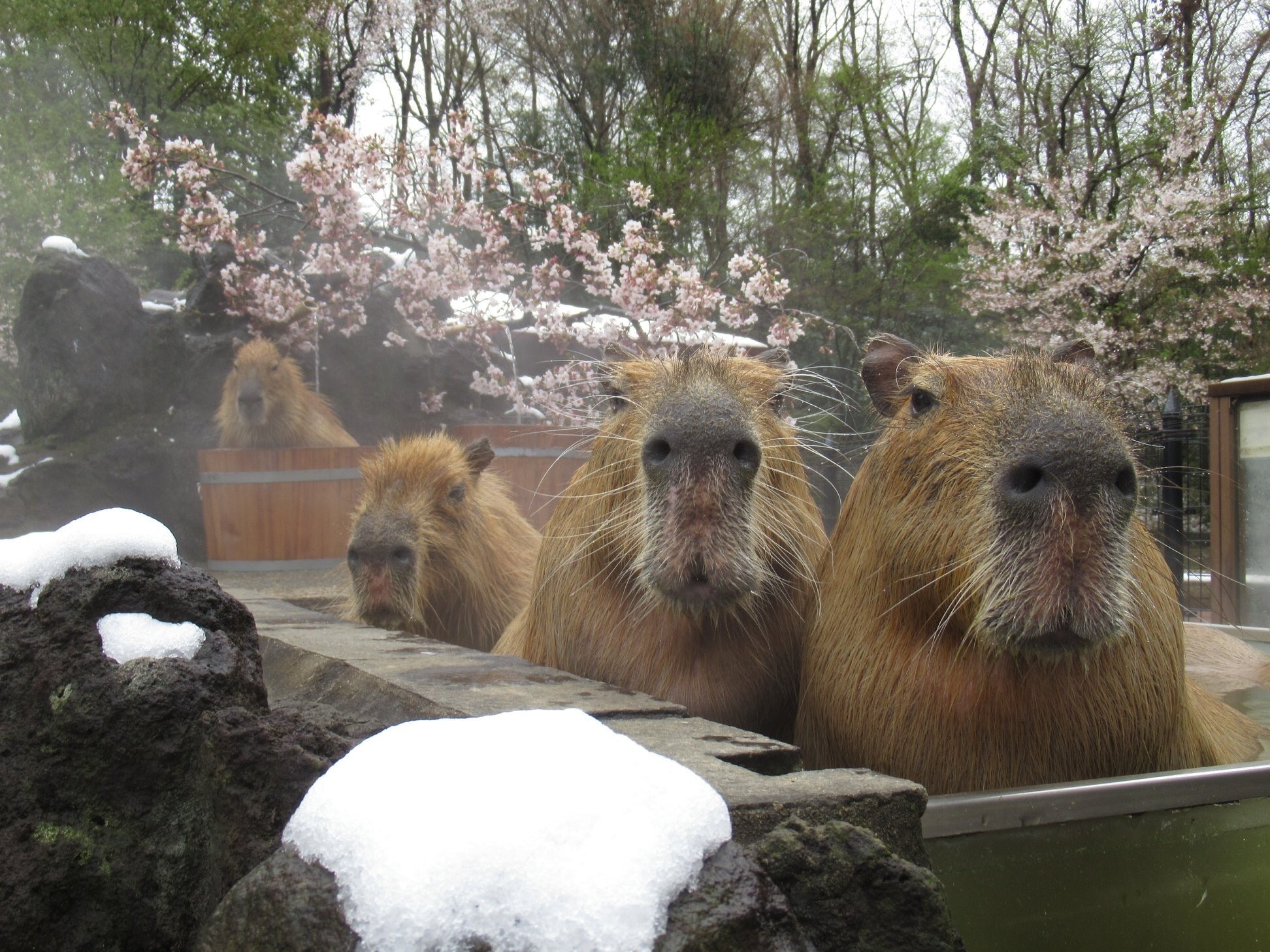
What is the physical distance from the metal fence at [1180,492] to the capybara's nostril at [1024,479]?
29cm

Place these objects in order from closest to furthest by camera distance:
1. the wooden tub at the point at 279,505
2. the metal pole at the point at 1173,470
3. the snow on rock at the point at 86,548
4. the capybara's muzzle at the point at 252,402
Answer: the snow on rock at the point at 86,548 → the metal pole at the point at 1173,470 → the wooden tub at the point at 279,505 → the capybara's muzzle at the point at 252,402

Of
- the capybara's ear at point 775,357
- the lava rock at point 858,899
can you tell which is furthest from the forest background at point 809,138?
the lava rock at point 858,899

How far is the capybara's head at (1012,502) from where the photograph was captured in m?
1.53

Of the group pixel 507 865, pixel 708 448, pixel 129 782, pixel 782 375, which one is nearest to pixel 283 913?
pixel 507 865

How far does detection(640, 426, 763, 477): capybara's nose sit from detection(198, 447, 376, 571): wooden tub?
5.56m

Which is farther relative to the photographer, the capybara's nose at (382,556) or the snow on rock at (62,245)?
the snow on rock at (62,245)

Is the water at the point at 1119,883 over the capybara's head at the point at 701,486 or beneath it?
beneath

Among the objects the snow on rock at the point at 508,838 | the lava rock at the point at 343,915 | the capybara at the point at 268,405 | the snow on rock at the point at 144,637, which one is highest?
the capybara at the point at 268,405

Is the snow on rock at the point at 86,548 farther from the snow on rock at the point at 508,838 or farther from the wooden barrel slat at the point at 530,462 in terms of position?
the wooden barrel slat at the point at 530,462

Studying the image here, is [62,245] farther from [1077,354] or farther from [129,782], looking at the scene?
[1077,354]

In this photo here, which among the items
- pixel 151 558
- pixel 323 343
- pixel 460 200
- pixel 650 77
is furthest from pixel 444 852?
pixel 650 77

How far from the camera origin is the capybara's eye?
1.91 m

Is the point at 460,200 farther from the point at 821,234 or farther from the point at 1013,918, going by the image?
the point at 1013,918

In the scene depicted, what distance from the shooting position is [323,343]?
9805mm
